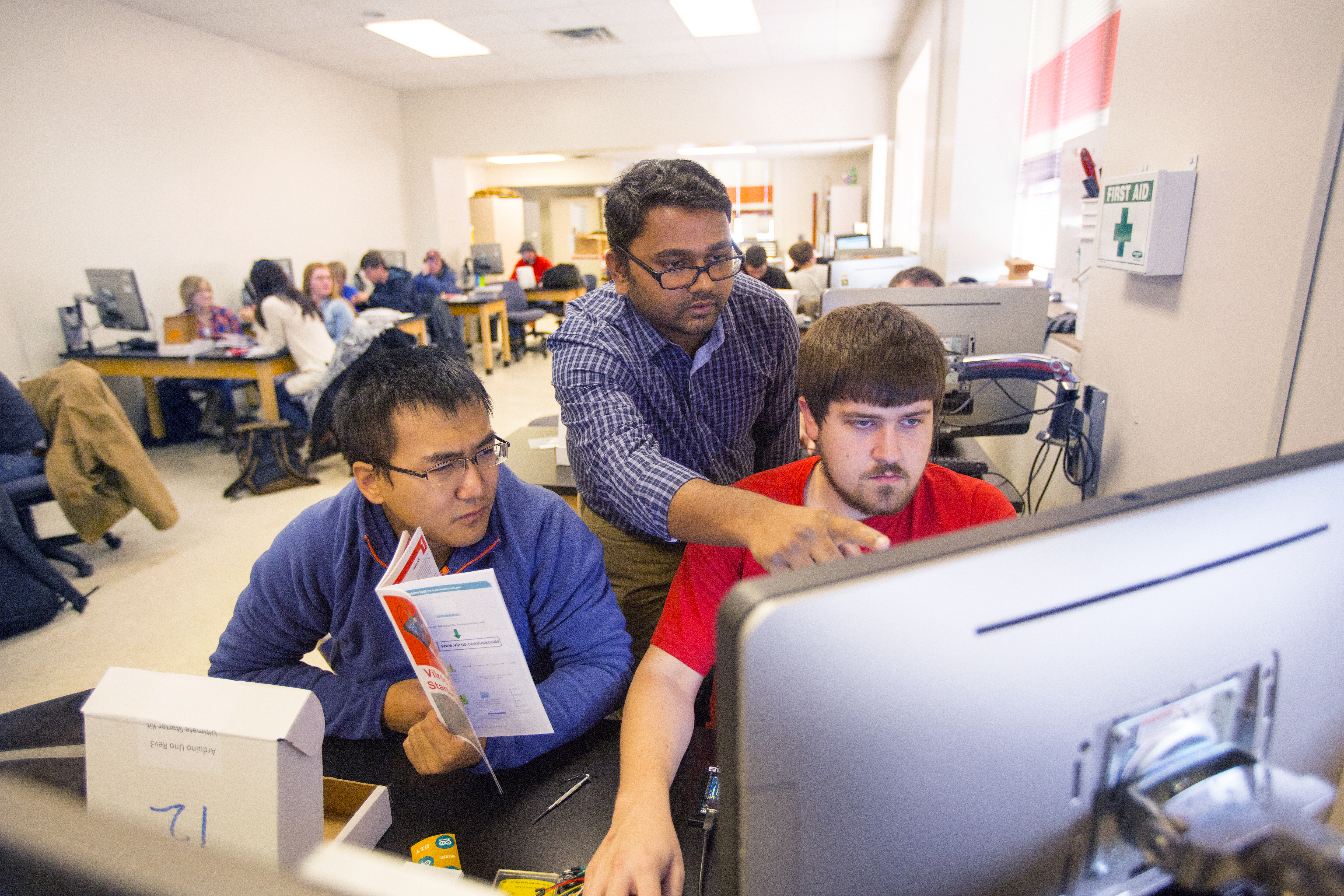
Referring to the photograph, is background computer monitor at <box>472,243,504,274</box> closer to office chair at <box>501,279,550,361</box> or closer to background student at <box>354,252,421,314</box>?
office chair at <box>501,279,550,361</box>

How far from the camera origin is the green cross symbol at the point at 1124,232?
1.42 meters

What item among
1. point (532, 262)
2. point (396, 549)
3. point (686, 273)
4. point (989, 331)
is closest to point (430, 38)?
point (532, 262)

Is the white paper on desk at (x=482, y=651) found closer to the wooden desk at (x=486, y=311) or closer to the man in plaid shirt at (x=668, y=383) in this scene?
the man in plaid shirt at (x=668, y=383)

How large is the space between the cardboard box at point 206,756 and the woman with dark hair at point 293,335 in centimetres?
431

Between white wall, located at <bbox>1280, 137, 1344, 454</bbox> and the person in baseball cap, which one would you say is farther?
the person in baseball cap

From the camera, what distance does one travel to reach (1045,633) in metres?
0.38

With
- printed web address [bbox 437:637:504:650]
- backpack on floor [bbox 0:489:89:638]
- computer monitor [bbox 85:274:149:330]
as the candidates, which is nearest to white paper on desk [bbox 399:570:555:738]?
printed web address [bbox 437:637:504:650]

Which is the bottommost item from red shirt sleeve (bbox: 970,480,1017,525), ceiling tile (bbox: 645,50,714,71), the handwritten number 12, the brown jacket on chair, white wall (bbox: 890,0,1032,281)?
the brown jacket on chair

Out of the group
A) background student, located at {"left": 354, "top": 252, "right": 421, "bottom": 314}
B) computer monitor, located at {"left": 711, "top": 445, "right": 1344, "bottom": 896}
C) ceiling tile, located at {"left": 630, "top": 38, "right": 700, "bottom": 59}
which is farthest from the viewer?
background student, located at {"left": 354, "top": 252, "right": 421, "bottom": 314}

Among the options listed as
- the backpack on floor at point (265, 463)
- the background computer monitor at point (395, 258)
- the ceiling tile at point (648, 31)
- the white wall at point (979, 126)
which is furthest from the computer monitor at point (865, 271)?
the background computer monitor at point (395, 258)

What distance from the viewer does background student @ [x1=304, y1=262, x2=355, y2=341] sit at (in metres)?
→ 5.66

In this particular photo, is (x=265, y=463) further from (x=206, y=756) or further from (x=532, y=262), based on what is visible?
(x=532, y=262)

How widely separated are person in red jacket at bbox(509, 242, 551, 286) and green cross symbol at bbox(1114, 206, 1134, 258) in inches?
343

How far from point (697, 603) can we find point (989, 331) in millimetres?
1428
